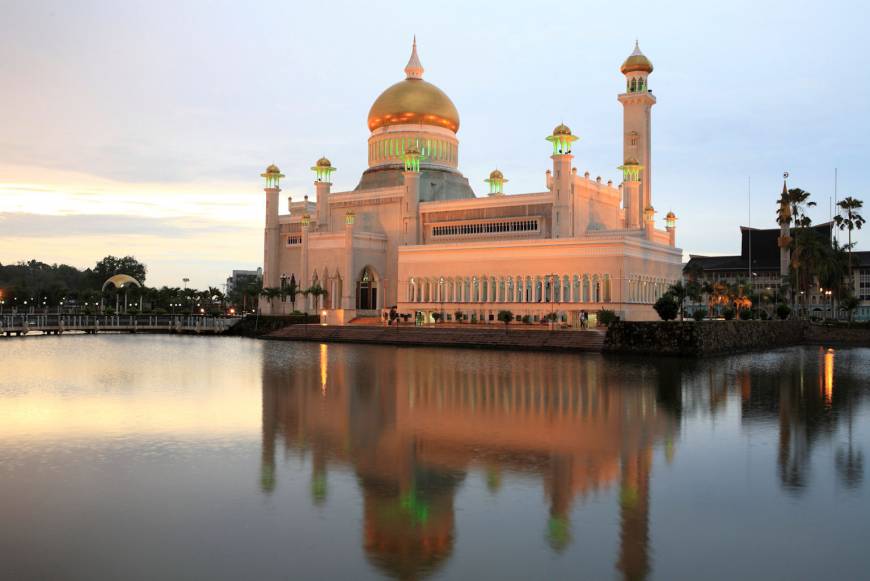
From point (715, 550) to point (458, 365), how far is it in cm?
2259

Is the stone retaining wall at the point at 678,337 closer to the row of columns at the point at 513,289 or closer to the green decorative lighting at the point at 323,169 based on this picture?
the row of columns at the point at 513,289

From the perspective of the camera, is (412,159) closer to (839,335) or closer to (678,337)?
(678,337)

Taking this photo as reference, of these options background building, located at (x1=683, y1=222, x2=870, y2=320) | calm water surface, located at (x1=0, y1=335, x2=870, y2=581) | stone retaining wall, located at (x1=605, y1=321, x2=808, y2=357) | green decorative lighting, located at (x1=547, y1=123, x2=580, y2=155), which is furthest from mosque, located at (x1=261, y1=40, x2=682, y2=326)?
background building, located at (x1=683, y1=222, x2=870, y2=320)

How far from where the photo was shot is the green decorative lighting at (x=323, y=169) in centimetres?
6500

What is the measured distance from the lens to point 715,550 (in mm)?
8547

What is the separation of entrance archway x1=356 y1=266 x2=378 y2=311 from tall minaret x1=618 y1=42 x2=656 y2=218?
1951cm

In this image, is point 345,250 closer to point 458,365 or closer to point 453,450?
point 458,365

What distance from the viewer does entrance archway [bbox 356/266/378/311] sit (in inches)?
2436

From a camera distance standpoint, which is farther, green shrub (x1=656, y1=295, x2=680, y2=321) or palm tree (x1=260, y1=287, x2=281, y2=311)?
palm tree (x1=260, y1=287, x2=281, y2=311)

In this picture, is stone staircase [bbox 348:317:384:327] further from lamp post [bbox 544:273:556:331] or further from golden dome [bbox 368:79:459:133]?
golden dome [bbox 368:79:459:133]

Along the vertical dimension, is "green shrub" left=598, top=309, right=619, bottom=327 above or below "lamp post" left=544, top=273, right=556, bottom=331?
below

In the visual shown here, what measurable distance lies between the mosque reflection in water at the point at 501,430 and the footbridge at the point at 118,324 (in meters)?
34.6

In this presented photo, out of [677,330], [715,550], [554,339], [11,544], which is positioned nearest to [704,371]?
[677,330]

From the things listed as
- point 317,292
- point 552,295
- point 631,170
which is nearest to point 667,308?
point 552,295
